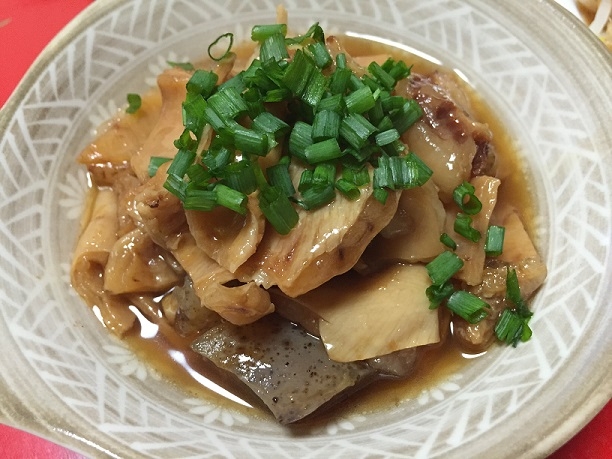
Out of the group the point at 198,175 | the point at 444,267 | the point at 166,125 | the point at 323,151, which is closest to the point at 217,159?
the point at 198,175

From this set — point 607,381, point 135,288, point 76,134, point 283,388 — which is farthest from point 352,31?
point 607,381

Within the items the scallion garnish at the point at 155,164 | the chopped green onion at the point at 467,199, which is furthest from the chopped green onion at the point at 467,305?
the scallion garnish at the point at 155,164

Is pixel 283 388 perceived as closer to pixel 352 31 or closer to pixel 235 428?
pixel 235 428

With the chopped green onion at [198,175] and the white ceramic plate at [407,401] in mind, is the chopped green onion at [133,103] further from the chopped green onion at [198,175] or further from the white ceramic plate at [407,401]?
the chopped green onion at [198,175]

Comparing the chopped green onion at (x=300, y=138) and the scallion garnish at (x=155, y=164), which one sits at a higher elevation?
the chopped green onion at (x=300, y=138)

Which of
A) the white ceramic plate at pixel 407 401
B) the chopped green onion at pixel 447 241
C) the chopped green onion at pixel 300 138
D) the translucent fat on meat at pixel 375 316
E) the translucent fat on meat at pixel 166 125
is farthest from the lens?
the translucent fat on meat at pixel 166 125

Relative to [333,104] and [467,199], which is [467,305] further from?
[333,104]

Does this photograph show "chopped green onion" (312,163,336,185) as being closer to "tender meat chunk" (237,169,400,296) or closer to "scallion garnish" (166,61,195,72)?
"tender meat chunk" (237,169,400,296)
